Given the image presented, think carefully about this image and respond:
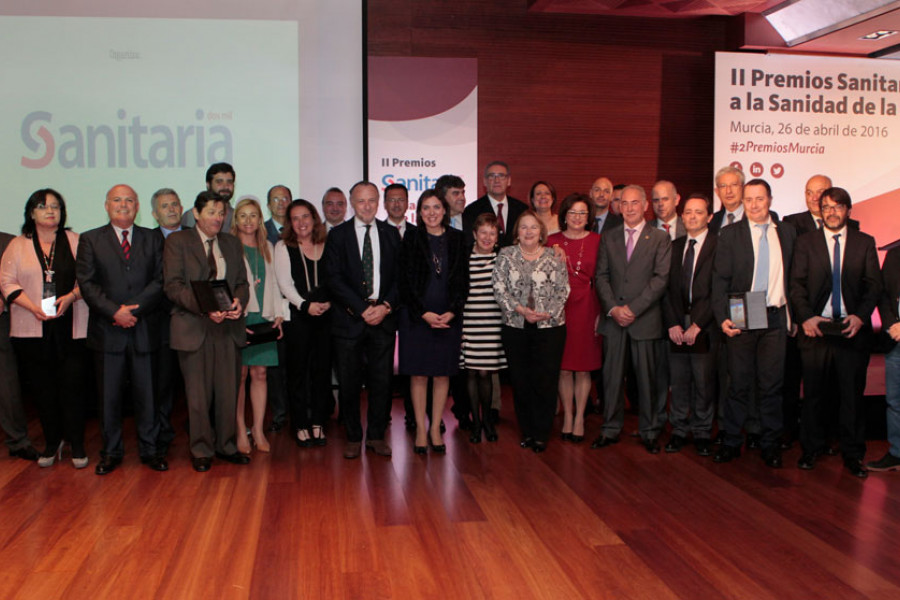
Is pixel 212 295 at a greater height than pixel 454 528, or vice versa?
pixel 212 295

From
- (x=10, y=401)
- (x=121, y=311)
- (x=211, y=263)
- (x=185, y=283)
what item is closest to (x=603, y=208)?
(x=211, y=263)

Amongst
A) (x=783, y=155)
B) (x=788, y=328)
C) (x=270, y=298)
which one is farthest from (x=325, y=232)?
(x=783, y=155)

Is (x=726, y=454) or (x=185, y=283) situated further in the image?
(x=726, y=454)

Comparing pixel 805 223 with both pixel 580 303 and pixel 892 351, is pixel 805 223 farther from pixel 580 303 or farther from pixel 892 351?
pixel 580 303

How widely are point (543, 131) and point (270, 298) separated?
3.82 meters

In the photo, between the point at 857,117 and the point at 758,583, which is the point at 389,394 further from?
the point at 857,117

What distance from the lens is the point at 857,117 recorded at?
24.8ft

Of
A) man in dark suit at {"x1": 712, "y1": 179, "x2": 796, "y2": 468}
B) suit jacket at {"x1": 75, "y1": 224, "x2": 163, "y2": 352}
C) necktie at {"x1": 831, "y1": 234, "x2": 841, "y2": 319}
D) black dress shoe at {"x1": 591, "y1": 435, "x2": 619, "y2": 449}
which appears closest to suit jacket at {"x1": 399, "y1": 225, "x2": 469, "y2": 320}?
black dress shoe at {"x1": 591, "y1": 435, "x2": 619, "y2": 449}

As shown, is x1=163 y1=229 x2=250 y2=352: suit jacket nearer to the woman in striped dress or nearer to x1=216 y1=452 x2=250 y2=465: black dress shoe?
x1=216 y1=452 x2=250 y2=465: black dress shoe

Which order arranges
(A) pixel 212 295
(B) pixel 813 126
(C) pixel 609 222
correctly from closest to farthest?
1. (A) pixel 212 295
2. (C) pixel 609 222
3. (B) pixel 813 126

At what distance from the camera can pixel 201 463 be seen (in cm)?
438

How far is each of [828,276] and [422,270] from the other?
2288 millimetres

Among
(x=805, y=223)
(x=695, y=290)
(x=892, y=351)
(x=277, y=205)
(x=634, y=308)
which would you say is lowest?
(x=892, y=351)

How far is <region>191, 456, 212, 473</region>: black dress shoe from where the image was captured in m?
4.37
